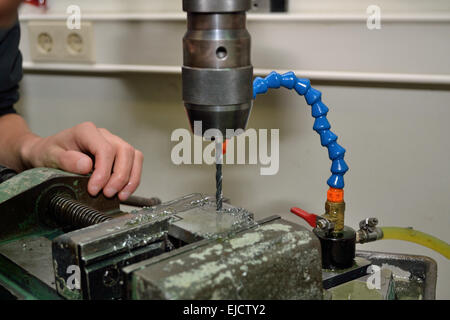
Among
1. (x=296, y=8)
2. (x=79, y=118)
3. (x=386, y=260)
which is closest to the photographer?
(x=386, y=260)

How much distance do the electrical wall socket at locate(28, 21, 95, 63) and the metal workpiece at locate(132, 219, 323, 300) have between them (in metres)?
0.86

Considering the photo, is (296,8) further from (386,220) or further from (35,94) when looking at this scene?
(35,94)

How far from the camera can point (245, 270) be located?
47 cm

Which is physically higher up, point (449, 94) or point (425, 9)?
point (425, 9)

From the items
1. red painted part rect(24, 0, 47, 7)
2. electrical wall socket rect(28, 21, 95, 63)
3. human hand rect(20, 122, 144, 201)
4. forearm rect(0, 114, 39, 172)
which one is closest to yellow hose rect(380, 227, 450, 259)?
human hand rect(20, 122, 144, 201)

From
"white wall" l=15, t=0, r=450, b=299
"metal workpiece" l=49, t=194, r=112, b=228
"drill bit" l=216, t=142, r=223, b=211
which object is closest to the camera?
"drill bit" l=216, t=142, r=223, b=211

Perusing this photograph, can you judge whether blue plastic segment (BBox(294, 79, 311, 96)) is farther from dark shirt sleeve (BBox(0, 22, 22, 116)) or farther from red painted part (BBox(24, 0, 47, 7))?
red painted part (BBox(24, 0, 47, 7))

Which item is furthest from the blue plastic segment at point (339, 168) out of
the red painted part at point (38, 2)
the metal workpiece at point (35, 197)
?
the red painted part at point (38, 2)

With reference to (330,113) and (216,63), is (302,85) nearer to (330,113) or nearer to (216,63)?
(216,63)

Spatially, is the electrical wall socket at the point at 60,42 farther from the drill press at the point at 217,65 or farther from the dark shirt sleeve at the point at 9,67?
the drill press at the point at 217,65

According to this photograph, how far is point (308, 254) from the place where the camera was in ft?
1.69

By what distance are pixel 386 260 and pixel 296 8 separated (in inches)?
22.6

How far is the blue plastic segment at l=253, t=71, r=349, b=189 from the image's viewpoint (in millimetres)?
629
